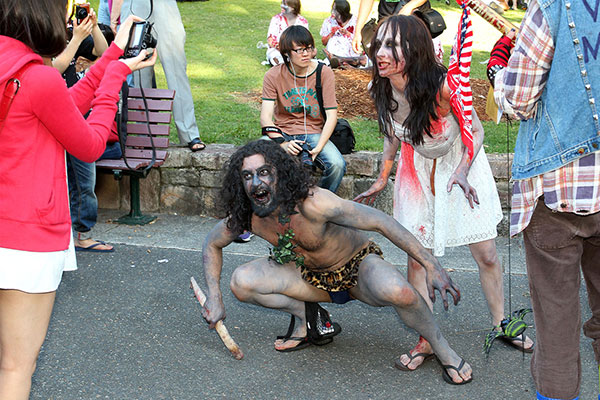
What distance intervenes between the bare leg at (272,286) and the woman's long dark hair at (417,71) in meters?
0.93

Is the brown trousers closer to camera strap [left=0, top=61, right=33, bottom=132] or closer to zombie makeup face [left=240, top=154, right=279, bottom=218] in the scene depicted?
zombie makeup face [left=240, top=154, right=279, bottom=218]

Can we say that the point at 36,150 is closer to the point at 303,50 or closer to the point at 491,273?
the point at 491,273

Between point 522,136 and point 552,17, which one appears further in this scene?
point 522,136

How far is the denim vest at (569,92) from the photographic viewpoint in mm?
2314

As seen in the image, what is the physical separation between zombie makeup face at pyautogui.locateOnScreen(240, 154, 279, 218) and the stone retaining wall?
2443mm

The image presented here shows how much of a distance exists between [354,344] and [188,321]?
3.28 ft

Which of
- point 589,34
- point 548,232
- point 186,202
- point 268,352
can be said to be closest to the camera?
point 589,34

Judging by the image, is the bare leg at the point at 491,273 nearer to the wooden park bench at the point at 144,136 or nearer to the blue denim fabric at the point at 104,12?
the wooden park bench at the point at 144,136

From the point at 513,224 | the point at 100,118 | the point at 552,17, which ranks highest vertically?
the point at 552,17

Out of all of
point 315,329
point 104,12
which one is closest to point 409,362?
point 315,329

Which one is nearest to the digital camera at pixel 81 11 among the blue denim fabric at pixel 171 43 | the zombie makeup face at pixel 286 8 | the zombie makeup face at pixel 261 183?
the zombie makeup face at pixel 261 183

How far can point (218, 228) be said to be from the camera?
3863 mm

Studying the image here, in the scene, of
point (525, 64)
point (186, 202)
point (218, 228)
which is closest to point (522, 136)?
point (525, 64)

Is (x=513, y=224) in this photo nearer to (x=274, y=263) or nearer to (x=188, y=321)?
(x=274, y=263)
